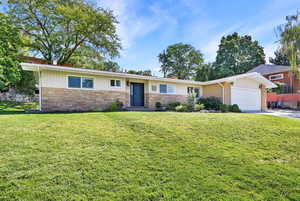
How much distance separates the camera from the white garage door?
12.7 metres

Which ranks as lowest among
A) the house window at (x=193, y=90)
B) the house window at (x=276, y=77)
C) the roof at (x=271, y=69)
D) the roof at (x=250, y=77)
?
the house window at (x=193, y=90)

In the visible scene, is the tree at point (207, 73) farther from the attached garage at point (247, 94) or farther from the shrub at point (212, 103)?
the shrub at point (212, 103)

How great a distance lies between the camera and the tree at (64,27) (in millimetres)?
15023

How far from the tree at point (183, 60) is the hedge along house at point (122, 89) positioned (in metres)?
22.0

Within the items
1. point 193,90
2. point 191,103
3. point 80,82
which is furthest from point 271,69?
point 80,82

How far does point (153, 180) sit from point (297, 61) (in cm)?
1656

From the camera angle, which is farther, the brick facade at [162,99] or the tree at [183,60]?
the tree at [183,60]

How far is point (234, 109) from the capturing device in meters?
11.7

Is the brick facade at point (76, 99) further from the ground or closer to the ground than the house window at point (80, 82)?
closer to the ground

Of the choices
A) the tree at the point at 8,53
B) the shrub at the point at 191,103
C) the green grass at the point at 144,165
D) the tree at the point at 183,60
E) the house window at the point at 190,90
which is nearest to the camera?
the green grass at the point at 144,165

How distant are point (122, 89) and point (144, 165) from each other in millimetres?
8558

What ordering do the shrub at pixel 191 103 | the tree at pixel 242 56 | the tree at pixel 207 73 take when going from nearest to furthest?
the shrub at pixel 191 103, the tree at pixel 242 56, the tree at pixel 207 73

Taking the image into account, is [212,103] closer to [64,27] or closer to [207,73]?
[64,27]

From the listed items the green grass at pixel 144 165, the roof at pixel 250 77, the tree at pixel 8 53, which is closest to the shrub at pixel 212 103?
the roof at pixel 250 77
